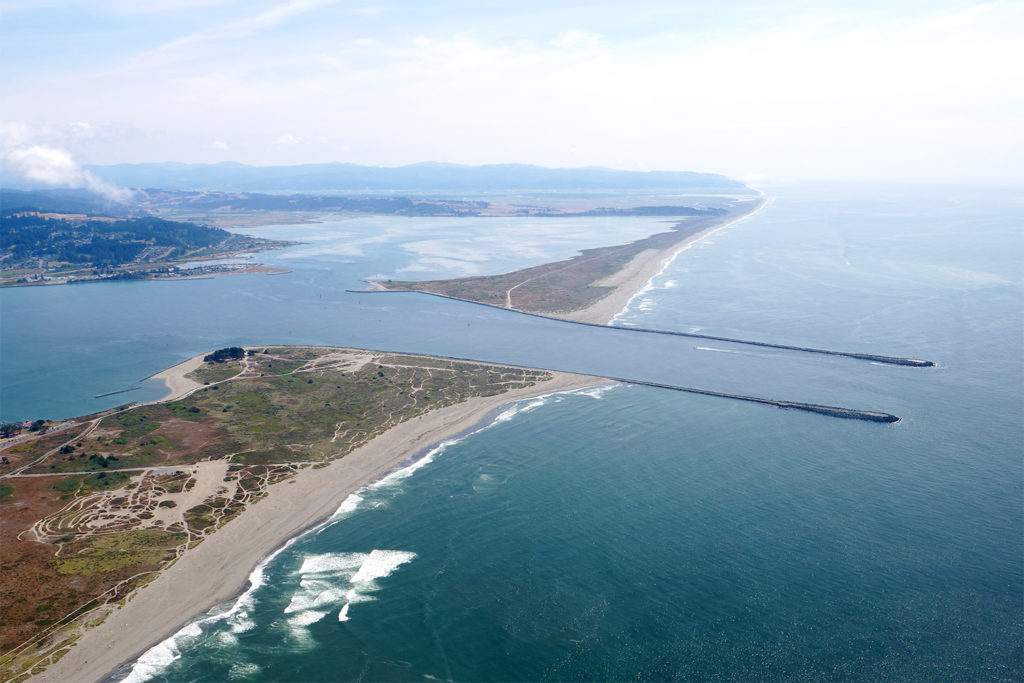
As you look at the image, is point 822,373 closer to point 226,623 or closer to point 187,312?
point 226,623

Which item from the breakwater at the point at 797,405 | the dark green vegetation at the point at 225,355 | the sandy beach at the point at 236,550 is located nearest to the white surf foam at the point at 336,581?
the sandy beach at the point at 236,550

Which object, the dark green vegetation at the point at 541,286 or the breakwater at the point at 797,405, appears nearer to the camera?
the breakwater at the point at 797,405

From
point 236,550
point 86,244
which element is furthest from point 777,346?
point 86,244

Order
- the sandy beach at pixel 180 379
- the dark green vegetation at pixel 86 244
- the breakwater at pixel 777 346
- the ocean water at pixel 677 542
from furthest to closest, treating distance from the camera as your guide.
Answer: the dark green vegetation at pixel 86 244 → the breakwater at pixel 777 346 → the sandy beach at pixel 180 379 → the ocean water at pixel 677 542

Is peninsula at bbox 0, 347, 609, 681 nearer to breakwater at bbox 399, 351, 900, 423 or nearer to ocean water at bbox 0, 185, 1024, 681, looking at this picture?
ocean water at bbox 0, 185, 1024, 681

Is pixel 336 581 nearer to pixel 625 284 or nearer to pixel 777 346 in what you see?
pixel 777 346

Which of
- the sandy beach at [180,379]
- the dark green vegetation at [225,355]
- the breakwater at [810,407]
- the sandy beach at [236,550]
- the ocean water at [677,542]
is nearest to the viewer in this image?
the ocean water at [677,542]

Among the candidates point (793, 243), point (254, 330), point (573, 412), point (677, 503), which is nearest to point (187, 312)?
point (254, 330)

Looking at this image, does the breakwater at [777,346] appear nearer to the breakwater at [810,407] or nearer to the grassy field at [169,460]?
the breakwater at [810,407]
